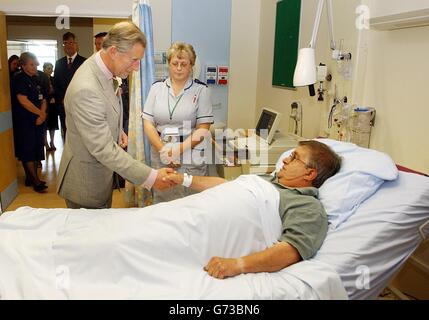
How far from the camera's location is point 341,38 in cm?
248

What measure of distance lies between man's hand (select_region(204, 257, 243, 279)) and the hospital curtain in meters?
1.97

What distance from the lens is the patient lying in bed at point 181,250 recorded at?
47.6 inches

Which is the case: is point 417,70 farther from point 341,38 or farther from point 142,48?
point 142,48

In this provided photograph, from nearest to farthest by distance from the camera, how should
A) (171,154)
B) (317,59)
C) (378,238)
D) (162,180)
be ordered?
(378,238) → (162,180) → (171,154) → (317,59)

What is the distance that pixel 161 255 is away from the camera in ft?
4.31

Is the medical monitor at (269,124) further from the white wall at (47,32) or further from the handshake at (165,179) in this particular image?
the white wall at (47,32)

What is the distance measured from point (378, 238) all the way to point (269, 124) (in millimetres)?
1539

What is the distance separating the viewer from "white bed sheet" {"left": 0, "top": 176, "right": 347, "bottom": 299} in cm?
120

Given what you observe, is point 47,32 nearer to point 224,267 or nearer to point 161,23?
point 161,23

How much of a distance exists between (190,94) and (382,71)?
45.6 inches

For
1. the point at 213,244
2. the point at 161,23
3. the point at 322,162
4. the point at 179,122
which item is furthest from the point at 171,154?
the point at 161,23

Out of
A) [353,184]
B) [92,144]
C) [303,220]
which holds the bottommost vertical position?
[303,220]

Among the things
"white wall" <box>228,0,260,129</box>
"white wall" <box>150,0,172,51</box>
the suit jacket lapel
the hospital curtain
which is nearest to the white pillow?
the suit jacket lapel

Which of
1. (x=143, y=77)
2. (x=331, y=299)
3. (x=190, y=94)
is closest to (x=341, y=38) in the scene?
(x=190, y=94)
